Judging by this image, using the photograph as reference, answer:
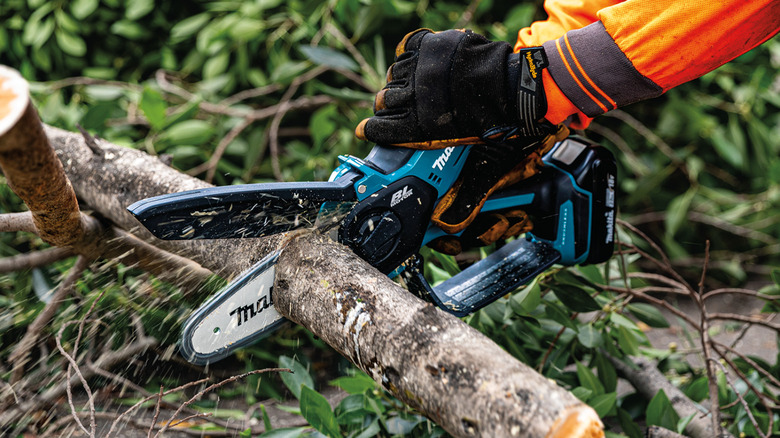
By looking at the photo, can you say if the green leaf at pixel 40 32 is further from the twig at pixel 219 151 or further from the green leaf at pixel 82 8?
the twig at pixel 219 151

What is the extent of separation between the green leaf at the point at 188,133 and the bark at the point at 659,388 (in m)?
1.82

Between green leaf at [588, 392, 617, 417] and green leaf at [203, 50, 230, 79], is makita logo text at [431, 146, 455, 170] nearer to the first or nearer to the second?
green leaf at [588, 392, 617, 417]

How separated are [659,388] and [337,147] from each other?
5.00 feet

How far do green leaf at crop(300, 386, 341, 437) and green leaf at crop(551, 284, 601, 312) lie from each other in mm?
763

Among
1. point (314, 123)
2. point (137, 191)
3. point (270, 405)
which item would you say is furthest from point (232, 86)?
point (270, 405)

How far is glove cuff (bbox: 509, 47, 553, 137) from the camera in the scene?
1293 millimetres

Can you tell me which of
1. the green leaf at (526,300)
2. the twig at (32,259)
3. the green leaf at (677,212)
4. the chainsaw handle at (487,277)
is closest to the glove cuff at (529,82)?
the chainsaw handle at (487,277)

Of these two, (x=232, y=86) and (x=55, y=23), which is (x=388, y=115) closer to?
(x=232, y=86)

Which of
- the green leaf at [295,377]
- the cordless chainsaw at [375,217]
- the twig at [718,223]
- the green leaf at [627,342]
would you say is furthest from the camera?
the twig at [718,223]

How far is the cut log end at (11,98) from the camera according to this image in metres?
0.87

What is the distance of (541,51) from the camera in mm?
1295

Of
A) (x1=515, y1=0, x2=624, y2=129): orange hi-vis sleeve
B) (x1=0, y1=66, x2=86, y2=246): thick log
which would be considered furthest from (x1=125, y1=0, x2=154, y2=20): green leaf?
(x1=515, y1=0, x2=624, y2=129): orange hi-vis sleeve

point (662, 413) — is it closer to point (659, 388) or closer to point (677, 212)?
point (659, 388)

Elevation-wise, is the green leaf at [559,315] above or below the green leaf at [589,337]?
above
